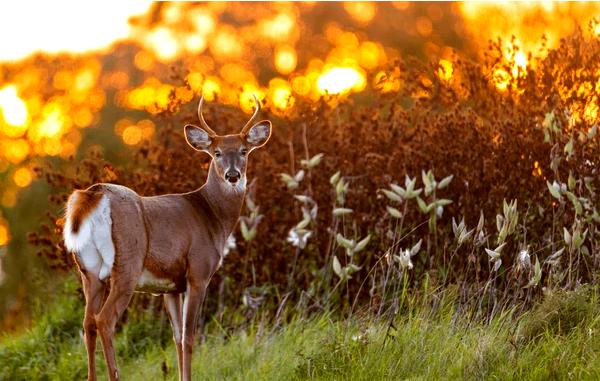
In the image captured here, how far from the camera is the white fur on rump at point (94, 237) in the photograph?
7.77 metres

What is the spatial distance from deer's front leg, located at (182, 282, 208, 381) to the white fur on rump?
623mm

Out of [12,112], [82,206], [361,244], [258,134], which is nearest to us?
[82,206]

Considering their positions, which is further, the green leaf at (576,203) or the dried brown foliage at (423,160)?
the dried brown foliage at (423,160)

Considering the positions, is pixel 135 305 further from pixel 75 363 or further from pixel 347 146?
pixel 347 146

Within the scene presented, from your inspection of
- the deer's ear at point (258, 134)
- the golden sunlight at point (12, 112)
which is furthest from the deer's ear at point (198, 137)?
the golden sunlight at point (12, 112)

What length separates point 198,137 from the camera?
9094mm

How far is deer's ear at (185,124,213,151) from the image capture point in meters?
9.04

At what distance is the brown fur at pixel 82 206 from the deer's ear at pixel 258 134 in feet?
5.57

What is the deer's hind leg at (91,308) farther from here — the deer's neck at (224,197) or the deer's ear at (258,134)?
the deer's ear at (258,134)

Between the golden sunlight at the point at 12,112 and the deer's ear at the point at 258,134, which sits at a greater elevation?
the deer's ear at the point at 258,134

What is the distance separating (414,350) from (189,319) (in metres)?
1.52

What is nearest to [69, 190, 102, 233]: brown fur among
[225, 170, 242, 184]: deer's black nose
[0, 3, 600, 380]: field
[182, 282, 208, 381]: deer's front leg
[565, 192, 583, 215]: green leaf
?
[182, 282, 208, 381]: deer's front leg

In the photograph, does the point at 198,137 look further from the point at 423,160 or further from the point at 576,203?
the point at 576,203

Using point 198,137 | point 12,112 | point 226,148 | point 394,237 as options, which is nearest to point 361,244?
point 394,237
